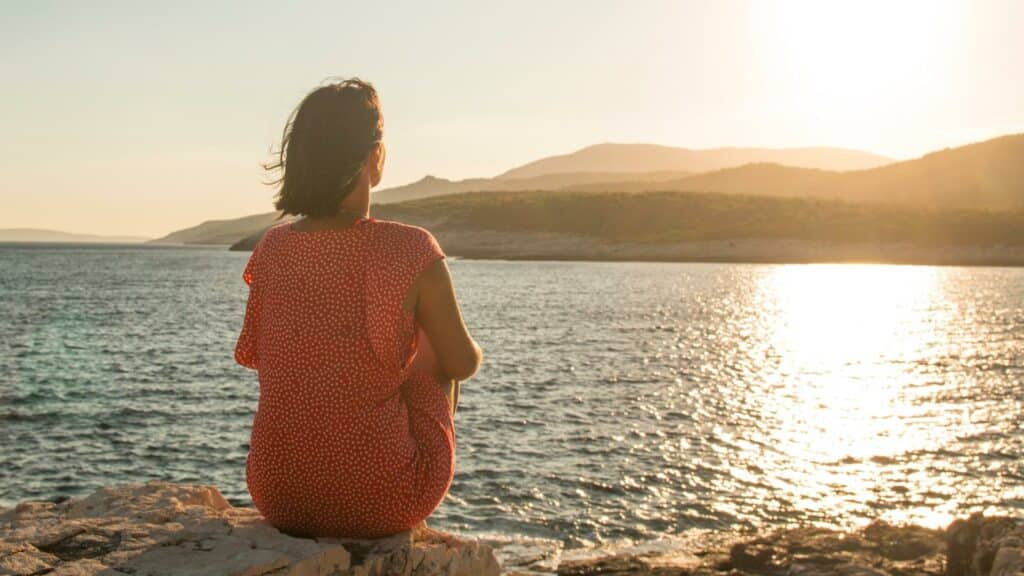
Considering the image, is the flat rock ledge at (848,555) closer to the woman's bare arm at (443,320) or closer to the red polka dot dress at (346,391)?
the red polka dot dress at (346,391)

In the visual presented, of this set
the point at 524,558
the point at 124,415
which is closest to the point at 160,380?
the point at 124,415

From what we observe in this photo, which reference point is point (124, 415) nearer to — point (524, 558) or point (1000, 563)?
point (524, 558)

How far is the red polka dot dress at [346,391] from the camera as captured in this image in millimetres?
4684

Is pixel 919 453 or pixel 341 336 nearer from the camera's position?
pixel 341 336

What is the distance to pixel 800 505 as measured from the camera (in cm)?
1538

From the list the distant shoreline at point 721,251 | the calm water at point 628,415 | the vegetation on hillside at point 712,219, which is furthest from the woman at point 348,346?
the vegetation on hillside at point 712,219

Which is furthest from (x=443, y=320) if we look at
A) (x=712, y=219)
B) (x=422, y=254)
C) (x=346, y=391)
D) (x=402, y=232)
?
(x=712, y=219)

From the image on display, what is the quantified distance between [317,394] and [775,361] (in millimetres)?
32509

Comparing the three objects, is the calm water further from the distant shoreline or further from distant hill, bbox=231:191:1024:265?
distant hill, bbox=231:191:1024:265

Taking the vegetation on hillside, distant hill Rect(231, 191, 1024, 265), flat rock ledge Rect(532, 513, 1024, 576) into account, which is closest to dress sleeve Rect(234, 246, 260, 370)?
flat rock ledge Rect(532, 513, 1024, 576)

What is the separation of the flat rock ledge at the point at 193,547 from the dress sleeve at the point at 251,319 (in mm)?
877

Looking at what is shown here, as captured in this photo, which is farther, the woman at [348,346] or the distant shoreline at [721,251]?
the distant shoreline at [721,251]

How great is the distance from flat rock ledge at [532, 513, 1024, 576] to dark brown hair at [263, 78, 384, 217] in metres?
6.36

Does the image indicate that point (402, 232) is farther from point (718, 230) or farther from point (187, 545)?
point (718, 230)
